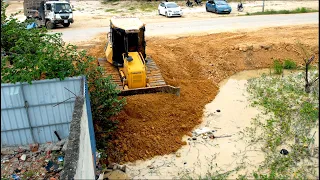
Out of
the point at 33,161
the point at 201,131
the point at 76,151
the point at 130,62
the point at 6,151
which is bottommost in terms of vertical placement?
the point at 201,131

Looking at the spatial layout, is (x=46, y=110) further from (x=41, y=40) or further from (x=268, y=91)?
(x=268, y=91)

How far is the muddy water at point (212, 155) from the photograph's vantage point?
30.5 feet

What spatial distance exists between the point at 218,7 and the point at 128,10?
370 inches

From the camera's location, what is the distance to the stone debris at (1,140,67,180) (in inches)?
267

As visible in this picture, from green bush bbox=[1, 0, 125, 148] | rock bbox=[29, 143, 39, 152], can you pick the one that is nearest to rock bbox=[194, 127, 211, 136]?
green bush bbox=[1, 0, 125, 148]

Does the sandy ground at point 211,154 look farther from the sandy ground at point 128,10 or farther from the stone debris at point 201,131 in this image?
the sandy ground at point 128,10

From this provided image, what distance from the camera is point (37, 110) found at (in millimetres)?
7602

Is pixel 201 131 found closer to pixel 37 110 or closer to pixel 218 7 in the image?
pixel 37 110

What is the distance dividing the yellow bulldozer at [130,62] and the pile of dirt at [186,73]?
40 cm

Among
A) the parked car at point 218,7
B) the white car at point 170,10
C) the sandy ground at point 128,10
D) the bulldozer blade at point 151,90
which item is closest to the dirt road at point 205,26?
the white car at point 170,10

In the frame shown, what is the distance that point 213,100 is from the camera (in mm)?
13469

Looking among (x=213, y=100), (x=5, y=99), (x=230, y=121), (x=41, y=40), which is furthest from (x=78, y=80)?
(x=213, y=100)

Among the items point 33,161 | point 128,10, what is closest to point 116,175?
point 33,161

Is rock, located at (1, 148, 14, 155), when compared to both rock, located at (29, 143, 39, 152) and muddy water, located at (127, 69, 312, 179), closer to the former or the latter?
rock, located at (29, 143, 39, 152)
